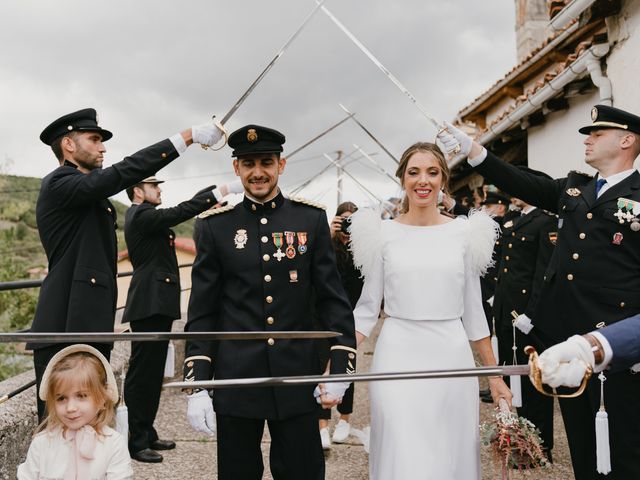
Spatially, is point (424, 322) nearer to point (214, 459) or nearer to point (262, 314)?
point (262, 314)

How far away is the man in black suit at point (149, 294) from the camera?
4.69 metres

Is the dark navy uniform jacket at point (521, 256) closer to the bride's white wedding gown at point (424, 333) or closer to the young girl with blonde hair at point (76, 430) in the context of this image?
the bride's white wedding gown at point (424, 333)

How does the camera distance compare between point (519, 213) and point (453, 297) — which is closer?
point (453, 297)

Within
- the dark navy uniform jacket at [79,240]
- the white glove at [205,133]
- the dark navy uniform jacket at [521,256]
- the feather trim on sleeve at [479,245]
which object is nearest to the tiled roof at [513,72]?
the dark navy uniform jacket at [521,256]

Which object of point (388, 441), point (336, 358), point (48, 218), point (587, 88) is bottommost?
point (388, 441)

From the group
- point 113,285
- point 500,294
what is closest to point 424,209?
point 113,285

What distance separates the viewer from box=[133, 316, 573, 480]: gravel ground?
14.2 feet

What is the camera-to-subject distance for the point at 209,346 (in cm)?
272

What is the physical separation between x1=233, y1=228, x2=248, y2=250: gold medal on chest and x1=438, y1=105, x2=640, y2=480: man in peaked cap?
4.70 ft

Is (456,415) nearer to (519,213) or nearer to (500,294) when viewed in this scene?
(500,294)

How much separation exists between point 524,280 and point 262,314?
11.6ft

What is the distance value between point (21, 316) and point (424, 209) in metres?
12.0

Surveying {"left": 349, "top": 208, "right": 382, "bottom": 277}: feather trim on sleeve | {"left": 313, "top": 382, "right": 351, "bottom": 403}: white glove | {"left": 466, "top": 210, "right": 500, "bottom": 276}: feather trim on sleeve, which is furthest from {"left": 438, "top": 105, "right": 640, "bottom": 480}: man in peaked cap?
{"left": 313, "top": 382, "right": 351, "bottom": 403}: white glove

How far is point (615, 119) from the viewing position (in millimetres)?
3303
